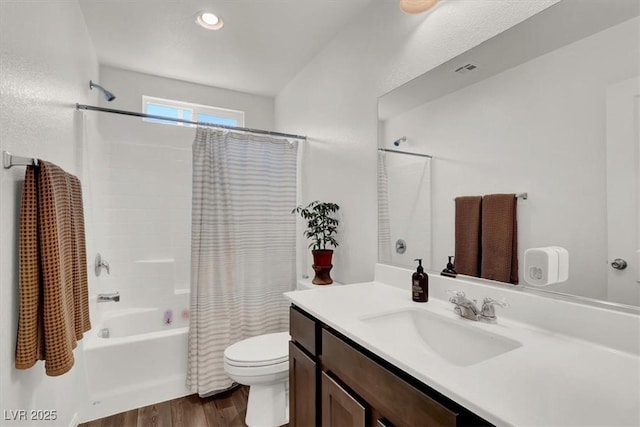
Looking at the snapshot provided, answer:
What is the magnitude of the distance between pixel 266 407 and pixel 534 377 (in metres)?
1.57

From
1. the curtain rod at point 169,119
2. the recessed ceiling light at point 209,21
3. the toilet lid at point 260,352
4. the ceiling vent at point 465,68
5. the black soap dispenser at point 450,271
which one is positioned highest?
the recessed ceiling light at point 209,21

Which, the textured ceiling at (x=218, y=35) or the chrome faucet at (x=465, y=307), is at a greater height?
the textured ceiling at (x=218, y=35)

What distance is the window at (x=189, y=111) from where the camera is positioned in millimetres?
3020

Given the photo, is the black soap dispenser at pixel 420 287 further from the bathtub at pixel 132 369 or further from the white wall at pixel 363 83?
the bathtub at pixel 132 369

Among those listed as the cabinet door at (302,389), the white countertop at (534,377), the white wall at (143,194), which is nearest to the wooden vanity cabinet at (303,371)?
the cabinet door at (302,389)

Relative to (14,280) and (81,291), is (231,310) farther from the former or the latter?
(14,280)

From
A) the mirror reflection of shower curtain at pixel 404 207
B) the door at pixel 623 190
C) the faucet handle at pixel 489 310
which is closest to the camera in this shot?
the door at pixel 623 190

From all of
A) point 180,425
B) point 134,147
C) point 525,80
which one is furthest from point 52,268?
point 134,147

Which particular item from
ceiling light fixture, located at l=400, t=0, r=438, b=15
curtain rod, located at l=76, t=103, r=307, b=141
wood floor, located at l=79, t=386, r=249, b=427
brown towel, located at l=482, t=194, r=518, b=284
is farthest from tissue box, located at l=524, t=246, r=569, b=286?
curtain rod, located at l=76, t=103, r=307, b=141

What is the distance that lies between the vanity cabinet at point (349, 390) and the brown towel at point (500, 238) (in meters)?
0.61

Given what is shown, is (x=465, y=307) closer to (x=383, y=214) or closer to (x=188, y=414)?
(x=383, y=214)

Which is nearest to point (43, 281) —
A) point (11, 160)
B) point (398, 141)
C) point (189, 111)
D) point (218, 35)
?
point (11, 160)

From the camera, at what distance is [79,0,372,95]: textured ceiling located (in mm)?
1952

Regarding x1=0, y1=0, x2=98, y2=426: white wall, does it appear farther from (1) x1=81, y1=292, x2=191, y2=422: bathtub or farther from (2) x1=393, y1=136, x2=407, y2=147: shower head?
(2) x1=393, y1=136, x2=407, y2=147: shower head
